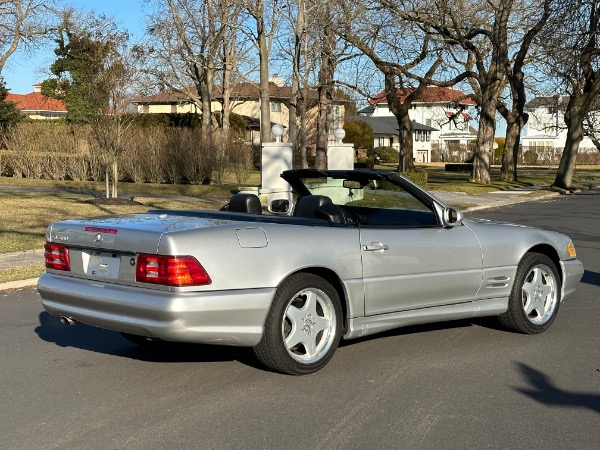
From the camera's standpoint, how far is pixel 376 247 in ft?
19.9

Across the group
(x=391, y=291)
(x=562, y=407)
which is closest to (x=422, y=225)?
(x=391, y=291)

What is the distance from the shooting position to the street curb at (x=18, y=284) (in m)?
9.85

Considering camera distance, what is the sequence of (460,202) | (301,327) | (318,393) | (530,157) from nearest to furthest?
(318,393) < (301,327) < (460,202) < (530,157)

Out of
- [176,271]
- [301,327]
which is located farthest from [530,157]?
[176,271]

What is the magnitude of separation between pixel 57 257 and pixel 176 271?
1.29m

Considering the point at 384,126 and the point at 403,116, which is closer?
the point at 403,116

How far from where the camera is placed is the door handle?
602 centimetres

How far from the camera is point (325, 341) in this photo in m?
5.86

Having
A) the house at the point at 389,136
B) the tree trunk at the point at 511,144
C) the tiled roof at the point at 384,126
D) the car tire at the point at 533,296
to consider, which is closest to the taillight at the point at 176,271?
the car tire at the point at 533,296

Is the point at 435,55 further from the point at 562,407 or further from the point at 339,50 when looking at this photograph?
the point at 562,407

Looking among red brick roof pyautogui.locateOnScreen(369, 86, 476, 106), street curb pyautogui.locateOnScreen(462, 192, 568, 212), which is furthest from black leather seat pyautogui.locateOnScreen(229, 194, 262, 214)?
red brick roof pyautogui.locateOnScreen(369, 86, 476, 106)

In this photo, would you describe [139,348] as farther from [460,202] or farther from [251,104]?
[251,104]

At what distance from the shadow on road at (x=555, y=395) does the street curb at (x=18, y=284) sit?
6633mm

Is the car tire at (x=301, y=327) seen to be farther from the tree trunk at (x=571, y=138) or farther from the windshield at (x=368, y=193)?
the tree trunk at (x=571, y=138)
